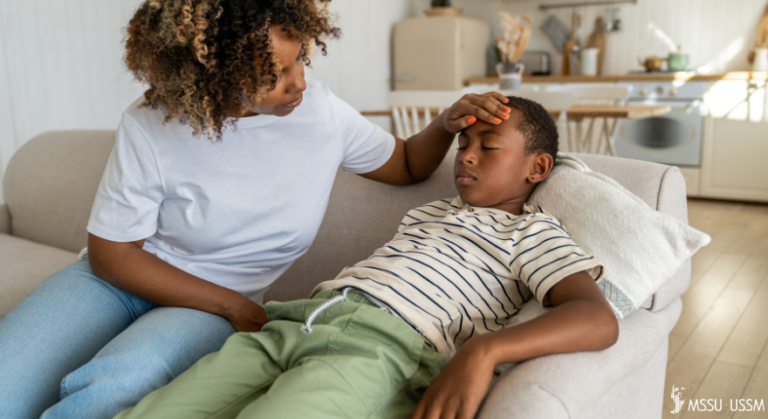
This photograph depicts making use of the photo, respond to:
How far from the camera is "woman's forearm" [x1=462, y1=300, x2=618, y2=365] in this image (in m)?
0.79

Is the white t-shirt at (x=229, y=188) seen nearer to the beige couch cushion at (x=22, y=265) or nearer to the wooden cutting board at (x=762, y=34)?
the beige couch cushion at (x=22, y=265)

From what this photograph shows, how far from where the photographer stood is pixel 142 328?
1.02 meters

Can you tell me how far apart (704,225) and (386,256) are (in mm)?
3149

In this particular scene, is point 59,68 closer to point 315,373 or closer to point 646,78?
point 315,373

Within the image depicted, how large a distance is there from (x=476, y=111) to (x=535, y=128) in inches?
4.8

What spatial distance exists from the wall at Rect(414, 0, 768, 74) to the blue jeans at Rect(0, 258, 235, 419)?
4324 mm

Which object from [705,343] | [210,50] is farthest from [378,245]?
[705,343]

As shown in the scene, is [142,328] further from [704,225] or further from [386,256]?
[704,225]

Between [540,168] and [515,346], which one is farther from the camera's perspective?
[540,168]

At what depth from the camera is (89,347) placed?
1065 mm

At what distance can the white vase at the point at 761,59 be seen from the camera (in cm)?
405

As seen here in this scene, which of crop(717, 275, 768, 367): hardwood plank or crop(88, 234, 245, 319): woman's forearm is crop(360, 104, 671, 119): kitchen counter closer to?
crop(717, 275, 768, 367): hardwood plank

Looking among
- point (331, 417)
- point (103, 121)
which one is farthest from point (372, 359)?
point (103, 121)

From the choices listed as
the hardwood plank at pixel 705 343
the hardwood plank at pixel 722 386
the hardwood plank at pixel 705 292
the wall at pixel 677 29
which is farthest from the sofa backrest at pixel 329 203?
the wall at pixel 677 29
